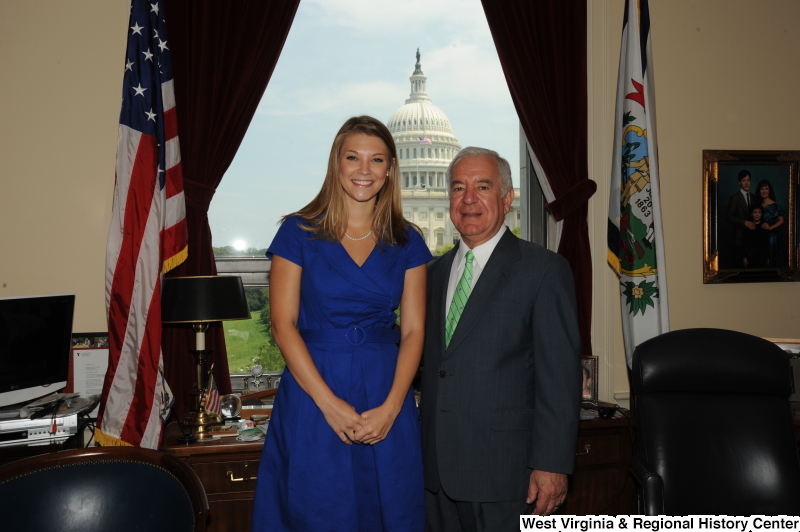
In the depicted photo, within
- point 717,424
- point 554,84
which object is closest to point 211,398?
point 717,424

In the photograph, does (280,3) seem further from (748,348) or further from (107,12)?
(748,348)

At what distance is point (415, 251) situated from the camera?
6.55ft

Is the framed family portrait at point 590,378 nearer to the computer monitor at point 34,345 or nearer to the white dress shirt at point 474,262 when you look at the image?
the white dress shirt at point 474,262

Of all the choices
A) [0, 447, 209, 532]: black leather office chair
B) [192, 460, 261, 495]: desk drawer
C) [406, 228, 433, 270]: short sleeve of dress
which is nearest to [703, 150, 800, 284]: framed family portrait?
[406, 228, 433, 270]: short sleeve of dress

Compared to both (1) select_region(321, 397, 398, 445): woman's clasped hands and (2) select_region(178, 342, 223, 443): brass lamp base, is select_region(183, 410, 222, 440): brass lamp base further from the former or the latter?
(1) select_region(321, 397, 398, 445): woman's clasped hands

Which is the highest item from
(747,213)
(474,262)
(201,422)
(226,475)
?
(747,213)

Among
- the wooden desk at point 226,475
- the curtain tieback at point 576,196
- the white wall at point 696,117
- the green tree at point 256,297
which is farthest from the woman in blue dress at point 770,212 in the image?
the wooden desk at point 226,475

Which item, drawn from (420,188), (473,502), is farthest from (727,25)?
(473,502)

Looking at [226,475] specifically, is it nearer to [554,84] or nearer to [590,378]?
[590,378]

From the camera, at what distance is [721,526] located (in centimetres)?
216

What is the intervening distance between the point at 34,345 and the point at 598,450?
8.77 ft

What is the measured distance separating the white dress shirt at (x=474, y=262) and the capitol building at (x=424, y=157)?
1607 mm

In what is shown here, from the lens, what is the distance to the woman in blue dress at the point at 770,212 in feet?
12.2

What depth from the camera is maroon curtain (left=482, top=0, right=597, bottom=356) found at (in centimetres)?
362
